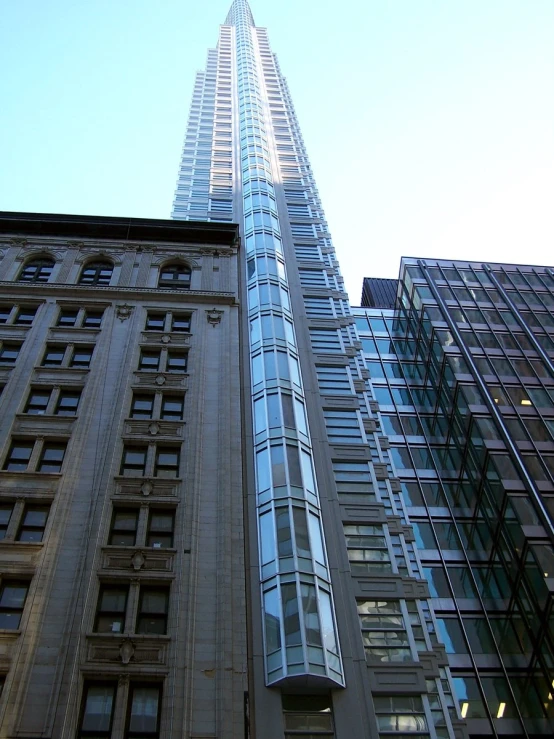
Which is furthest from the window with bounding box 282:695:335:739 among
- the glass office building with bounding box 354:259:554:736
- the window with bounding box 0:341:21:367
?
the window with bounding box 0:341:21:367

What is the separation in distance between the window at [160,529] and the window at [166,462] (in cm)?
198

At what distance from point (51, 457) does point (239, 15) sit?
113 metres

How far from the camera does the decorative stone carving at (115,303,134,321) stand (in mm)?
37062

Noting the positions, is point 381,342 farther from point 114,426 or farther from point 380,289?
point 114,426

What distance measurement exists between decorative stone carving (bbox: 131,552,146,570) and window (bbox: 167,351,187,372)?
1114 centimetres

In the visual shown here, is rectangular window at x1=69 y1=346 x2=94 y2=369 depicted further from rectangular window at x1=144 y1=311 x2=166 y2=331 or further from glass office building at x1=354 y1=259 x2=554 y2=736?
glass office building at x1=354 y1=259 x2=554 y2=736

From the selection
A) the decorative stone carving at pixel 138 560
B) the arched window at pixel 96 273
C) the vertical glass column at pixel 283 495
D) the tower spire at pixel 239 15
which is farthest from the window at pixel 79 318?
the tower spire at pixel 239 15

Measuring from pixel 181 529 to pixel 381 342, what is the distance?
27.7 meters

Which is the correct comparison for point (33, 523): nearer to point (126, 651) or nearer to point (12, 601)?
point (12, 601)

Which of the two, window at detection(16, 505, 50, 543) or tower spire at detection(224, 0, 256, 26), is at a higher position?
tower spire at detection(224, 0, 256, 26)

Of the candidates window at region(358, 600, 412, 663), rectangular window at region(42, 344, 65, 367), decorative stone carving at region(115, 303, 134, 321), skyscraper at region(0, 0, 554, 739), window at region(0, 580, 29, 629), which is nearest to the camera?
skyscraper at region(0, 0, 554, 739)

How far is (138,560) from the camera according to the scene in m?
24.1

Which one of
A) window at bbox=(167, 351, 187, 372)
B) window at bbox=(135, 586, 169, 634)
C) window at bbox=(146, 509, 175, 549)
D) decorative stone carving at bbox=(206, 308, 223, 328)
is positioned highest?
decorative stone carving at bbox=(206, 308, 223, 328)

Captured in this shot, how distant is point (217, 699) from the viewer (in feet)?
66.5
